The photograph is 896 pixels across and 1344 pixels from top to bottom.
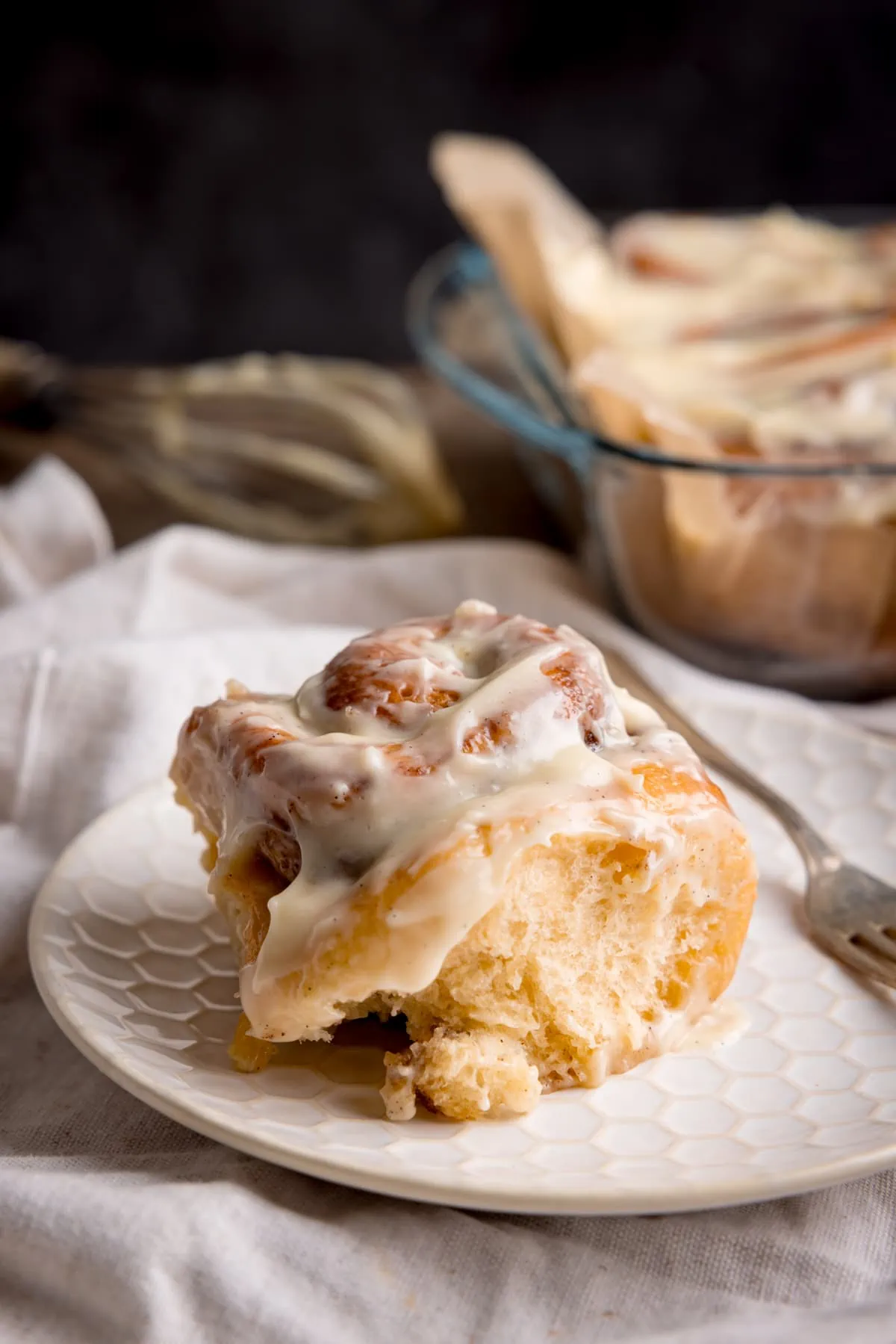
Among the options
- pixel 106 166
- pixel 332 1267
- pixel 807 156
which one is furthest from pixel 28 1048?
pixel 807 156

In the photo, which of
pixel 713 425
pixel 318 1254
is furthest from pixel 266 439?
pixel 318 1254

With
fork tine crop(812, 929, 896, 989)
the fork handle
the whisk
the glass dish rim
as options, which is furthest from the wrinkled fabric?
the whisk

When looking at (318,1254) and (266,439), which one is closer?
(318,1254)

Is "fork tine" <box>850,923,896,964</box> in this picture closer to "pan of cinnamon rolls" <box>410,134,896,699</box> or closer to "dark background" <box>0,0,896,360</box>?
"pan of cinnamon rolls" <box>410,134,896,699</box>

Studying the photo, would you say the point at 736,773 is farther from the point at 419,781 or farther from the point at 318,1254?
the point at 318,1254

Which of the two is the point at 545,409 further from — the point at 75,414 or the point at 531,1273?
the point at 531,1273

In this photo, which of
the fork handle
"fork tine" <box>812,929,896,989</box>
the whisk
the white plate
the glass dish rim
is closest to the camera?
the white plate
